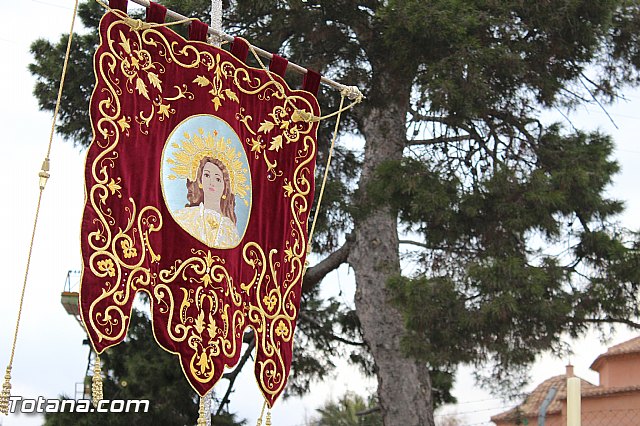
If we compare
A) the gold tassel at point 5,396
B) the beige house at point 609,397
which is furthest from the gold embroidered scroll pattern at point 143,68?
Result: the beige house at point 609,397

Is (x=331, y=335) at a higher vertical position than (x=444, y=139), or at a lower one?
lower

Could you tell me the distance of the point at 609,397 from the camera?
1148cm

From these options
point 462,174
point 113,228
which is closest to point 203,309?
point 113,228

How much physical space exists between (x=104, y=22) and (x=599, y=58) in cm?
603

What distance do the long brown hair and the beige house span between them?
6779 mm

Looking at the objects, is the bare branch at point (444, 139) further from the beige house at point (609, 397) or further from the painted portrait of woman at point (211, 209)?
the painted portrait of woman at point (211, 209)

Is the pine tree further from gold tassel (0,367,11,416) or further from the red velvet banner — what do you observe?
gold tassel (0,367,11,416)

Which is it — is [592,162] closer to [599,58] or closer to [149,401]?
[599,58]

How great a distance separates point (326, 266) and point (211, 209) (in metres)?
5.40

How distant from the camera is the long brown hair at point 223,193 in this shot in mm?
4727

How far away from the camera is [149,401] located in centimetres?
1011

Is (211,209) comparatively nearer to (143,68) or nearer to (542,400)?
(143,68)

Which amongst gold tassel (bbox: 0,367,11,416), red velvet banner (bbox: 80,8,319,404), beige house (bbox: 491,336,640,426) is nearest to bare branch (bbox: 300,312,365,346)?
beige house (bbox: 491,336,640,426)

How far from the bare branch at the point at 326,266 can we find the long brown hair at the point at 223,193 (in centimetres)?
505
